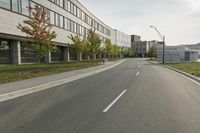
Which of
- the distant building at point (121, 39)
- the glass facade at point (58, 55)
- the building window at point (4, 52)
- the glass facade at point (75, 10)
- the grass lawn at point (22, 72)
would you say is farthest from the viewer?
the distant building at point (121, 39)

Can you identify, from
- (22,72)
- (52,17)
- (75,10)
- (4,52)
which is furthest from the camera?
(75,10)

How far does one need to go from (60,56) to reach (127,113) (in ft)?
159

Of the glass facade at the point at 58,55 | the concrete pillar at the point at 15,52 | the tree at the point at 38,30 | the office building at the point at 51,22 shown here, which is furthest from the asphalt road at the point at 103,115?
the glass facade at the point at 58,55

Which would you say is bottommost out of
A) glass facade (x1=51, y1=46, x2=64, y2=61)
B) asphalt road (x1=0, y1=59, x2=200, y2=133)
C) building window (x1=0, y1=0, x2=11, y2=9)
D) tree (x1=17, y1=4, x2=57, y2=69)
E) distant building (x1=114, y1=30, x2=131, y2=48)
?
asphalt road (x1=0, y1=59, x2=200, y2=133)

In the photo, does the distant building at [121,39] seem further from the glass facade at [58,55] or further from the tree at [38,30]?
the tree at [38,30]

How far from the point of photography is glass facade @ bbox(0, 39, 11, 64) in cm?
3243

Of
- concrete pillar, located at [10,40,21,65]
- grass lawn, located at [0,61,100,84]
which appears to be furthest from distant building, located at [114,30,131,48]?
grass lawn, located at [0,61,100,84]

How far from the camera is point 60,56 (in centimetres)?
5425

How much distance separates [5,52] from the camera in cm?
3297

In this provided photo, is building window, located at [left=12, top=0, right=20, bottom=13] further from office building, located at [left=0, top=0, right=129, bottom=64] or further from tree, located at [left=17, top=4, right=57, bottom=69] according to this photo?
tree, located at [left=17, top=4, right=57, bottom=69]

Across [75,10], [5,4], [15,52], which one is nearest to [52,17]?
[15,52]

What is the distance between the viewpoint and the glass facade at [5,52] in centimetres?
3243

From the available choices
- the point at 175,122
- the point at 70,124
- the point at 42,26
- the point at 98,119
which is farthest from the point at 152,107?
the point at 42,26

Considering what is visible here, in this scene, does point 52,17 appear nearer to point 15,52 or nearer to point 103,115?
point 15,52
